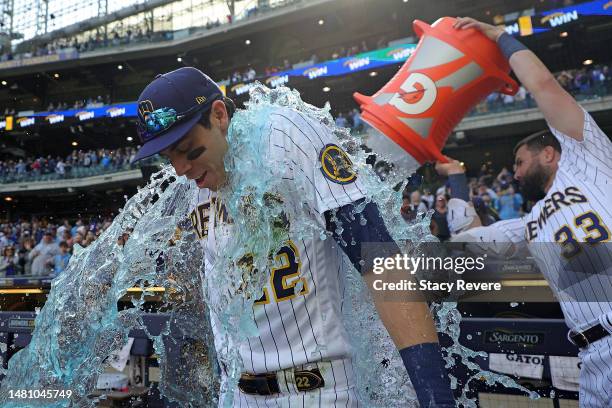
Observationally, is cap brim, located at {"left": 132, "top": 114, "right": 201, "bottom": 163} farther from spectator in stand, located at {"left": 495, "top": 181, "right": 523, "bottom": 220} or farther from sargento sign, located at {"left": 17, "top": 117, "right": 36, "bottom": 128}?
sargento sign, located at {"left": 17, "top": 117, "right": 36, "bottom": 128}

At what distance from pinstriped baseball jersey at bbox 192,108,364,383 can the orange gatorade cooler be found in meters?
0.93

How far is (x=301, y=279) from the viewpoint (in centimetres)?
146

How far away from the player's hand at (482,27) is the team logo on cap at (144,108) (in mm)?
1730

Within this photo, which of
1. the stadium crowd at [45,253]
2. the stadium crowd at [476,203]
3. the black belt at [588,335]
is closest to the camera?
the black belt at [588,335]

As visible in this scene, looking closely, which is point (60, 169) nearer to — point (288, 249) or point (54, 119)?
point (54, 119)

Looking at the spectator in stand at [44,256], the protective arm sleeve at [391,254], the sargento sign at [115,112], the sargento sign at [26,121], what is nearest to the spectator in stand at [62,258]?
the spectator in stand at [44,256]

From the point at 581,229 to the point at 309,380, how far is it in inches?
57.7

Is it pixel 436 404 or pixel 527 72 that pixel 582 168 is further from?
pixel 436 404

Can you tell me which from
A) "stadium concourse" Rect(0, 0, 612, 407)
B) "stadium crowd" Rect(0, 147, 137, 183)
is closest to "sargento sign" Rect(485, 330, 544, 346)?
"stadium concourse" Rect(0, 0, 612, 407)

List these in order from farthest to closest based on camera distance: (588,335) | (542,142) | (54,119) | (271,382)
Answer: (54,119) → (542,142) → (588,335) → (271,382)

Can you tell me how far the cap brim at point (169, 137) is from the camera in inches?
56.3

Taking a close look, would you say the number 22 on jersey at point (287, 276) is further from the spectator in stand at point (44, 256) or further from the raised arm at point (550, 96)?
the spectator in stand at point (44, 256)

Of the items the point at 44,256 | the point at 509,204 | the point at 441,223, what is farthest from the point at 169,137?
the point at 44,256

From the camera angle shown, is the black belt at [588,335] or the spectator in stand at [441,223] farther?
the spectator in stand at [441,223]
